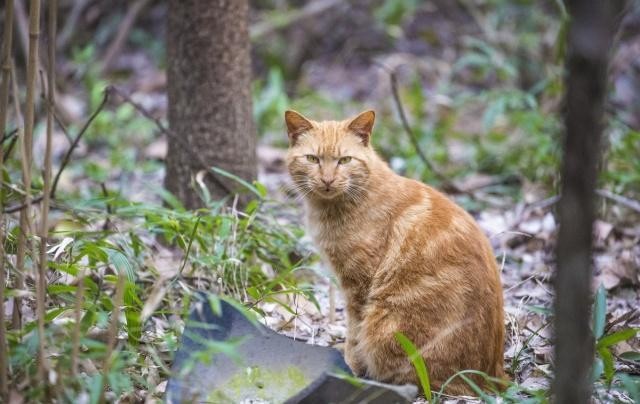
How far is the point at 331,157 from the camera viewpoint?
3.43 m

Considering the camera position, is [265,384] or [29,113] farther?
[265,384]

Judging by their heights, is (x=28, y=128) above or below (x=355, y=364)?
above

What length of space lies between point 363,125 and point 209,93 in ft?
3.45

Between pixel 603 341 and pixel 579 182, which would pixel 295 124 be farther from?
pixel 579 182

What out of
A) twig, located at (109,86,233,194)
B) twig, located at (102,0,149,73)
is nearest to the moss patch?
twig, located at (109,86,233,194)

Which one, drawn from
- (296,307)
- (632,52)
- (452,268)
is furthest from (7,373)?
(632,52)

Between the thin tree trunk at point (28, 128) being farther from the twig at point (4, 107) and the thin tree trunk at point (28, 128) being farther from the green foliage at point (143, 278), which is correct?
the green foliage at point (143, 278)

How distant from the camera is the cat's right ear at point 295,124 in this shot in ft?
11.6

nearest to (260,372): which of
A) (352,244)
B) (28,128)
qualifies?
(352,244)

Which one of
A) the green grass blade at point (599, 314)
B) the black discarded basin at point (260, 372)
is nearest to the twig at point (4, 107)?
the black discarded basin at point (260, 372)

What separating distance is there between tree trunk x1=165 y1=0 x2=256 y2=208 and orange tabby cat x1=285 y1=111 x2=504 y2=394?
697 mm

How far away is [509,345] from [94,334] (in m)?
1.96

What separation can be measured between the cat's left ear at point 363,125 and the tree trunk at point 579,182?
1906 mm

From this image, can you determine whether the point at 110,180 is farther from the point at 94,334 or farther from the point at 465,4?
the point at 465,4
